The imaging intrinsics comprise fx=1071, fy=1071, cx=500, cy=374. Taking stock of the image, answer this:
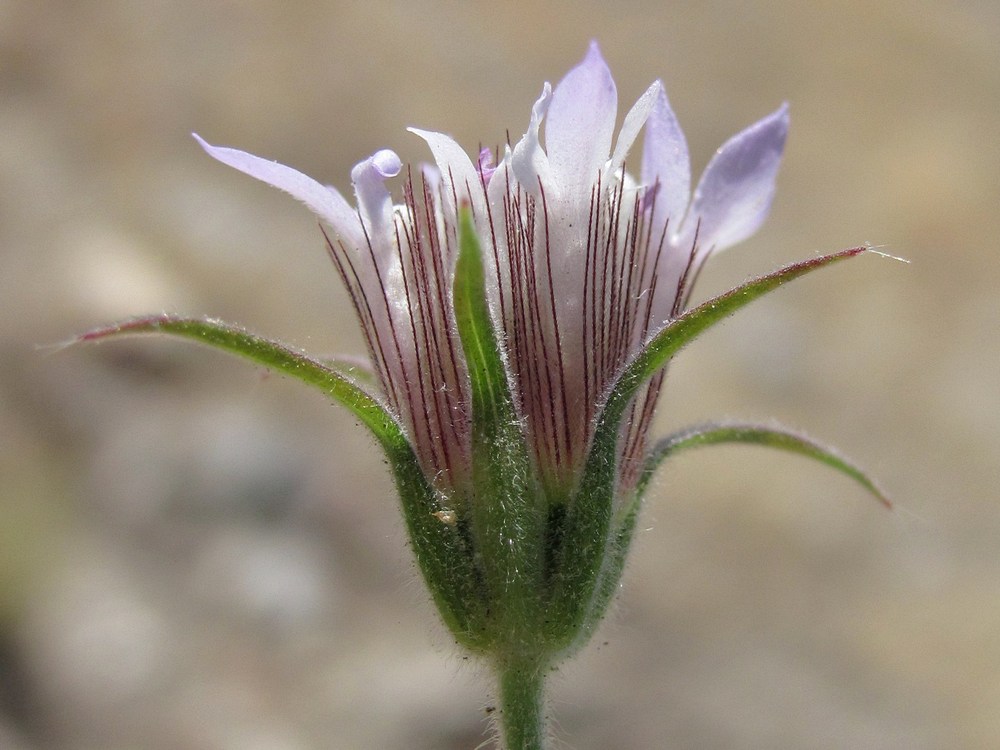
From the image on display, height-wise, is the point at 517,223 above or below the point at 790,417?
below

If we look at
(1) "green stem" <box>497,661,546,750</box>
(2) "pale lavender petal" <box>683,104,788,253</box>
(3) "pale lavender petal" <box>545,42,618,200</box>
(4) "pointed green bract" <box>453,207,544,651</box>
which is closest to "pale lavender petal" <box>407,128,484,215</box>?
(3) "pale lavender petal" <box>545,42,618,200</box>

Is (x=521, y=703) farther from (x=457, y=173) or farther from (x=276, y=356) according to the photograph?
(x=457, y=173)

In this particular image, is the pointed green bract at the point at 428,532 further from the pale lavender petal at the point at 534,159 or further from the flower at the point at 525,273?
the pale lavender petal at the point at 534,159

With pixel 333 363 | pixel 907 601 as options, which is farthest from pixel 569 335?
pixel 907 601

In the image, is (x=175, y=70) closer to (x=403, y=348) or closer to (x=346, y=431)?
(x=346, y=431)

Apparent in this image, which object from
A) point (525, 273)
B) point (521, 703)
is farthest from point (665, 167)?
point (521, 703)

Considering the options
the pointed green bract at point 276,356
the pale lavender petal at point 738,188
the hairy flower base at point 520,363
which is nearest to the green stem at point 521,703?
the hairy flower base at point 520,363
